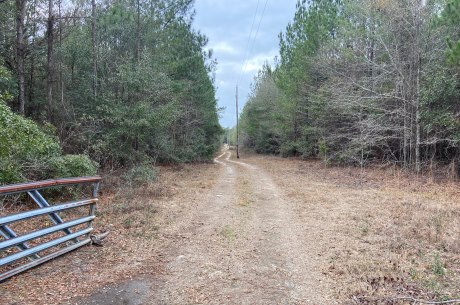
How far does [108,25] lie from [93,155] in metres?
9.65

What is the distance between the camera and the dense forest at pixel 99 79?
11734mm

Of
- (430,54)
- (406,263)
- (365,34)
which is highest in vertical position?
(365,34)

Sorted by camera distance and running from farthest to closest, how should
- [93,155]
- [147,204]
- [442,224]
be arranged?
[93,155] < [147,204] < [442,224]

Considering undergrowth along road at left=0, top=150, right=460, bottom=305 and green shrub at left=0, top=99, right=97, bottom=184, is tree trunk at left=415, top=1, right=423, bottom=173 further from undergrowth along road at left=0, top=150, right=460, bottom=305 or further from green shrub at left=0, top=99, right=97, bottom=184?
green shrub at left=0, top=99, right=97, bottom=184

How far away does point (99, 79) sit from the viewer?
16344 millimetres

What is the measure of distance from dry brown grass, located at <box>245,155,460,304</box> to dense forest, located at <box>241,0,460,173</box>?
4.42m

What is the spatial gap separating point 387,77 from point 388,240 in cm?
1324

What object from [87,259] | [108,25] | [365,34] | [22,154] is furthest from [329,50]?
[87,259]

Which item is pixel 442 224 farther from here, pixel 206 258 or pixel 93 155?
pixel 93 155

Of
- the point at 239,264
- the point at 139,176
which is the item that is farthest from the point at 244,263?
the point at 139,176

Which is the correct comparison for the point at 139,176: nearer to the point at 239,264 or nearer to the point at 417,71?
the point at 239,264

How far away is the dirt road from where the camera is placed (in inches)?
150

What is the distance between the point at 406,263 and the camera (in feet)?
16.2

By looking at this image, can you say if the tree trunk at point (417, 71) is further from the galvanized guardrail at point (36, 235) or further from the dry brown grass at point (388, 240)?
the galvanized guardrail at point (36, 235)
